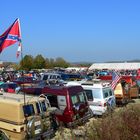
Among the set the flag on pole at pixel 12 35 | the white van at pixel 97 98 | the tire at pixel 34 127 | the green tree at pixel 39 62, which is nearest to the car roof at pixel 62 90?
the white van at pixel 97 98

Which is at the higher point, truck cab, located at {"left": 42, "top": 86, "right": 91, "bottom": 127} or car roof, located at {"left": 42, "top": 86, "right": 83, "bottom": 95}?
car roof, located at {"left": 42, "top": 86, "right": 83, "bottom": 95}

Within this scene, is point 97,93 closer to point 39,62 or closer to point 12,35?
point 12,35

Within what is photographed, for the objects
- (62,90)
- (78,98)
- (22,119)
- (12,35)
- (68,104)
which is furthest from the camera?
(78,98)

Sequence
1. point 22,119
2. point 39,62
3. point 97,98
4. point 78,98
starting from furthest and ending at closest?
point 39,62 → point 97,98 → point 78,98 → point 22,119

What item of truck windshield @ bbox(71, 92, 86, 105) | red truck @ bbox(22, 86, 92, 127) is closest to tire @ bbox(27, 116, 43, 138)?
red truck @ bbox(22, 86, 92, 127)

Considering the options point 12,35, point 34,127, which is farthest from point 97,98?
point 34,127

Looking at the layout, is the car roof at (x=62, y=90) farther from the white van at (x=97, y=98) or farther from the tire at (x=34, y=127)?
the tire at (x=34, y=127)

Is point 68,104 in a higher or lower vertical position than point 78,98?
lower

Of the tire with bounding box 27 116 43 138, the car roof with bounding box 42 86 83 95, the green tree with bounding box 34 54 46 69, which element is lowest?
the tire with bounding box 27 116 43 138

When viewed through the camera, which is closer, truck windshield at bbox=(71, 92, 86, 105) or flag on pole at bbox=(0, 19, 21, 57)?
flag on pole at bbox=(0, 19, 21, 57)

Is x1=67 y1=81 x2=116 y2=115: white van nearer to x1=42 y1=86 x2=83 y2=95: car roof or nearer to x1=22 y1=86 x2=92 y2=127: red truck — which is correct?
x1=22 y1=86 x2=92 y2=127: red truck

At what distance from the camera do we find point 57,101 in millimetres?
14062

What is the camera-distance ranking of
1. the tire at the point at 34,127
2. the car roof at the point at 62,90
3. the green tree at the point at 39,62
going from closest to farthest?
the tire at the point at 34,127
the car roof at the point at 62,90
the green tree at the point at 39,62

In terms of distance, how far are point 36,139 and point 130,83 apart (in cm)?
1538
